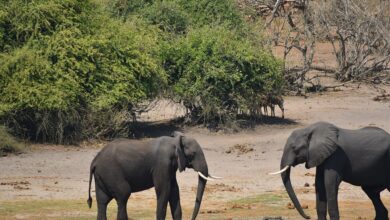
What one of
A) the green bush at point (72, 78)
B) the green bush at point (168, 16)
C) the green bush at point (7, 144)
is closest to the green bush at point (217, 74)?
the green bush at point (72, 78)

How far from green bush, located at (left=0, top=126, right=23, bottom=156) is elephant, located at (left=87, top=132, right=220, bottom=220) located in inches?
301

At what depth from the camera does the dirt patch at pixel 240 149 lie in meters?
25.4

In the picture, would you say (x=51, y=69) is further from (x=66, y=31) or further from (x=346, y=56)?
(x=346, y=56)

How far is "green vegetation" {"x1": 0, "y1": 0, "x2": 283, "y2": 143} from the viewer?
80.8 ft

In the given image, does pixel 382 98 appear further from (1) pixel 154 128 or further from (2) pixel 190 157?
(2) pixel 190 157

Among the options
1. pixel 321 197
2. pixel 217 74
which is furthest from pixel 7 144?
pixel 321 197

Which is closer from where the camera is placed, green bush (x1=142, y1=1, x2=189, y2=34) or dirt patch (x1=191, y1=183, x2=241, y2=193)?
dirt patch (x1=191, y1=183, x2=241, y2=193)

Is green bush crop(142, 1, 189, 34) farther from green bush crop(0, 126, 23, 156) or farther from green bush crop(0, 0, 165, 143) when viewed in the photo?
green bush crop(0, 126, 23, 156)

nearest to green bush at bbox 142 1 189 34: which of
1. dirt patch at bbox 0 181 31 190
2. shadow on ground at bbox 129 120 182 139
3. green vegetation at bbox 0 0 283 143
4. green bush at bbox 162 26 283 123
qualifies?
green vegetation at bbox 0 0 283 143

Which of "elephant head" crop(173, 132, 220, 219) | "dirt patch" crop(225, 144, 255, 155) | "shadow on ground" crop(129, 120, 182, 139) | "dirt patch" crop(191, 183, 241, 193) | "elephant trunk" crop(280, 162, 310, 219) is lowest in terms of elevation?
"dirt patch" crop(191, 183, 241, 193)

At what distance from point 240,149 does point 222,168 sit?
199 centimetres

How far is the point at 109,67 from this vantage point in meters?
25.9

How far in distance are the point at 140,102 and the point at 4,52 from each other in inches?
139

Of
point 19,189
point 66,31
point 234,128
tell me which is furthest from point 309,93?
point 19,189
